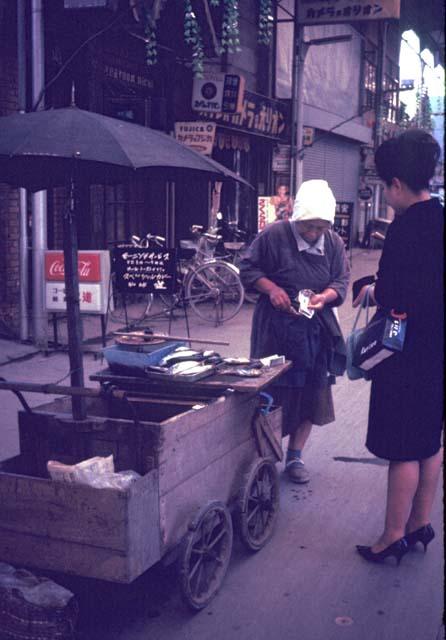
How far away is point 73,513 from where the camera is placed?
10.0 ft

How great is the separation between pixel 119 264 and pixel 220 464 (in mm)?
5873

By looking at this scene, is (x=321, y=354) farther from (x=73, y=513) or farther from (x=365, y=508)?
(x=73, y=513)

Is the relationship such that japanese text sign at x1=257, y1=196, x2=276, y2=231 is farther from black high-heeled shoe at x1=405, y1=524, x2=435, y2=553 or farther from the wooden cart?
black high-heeled shoe at x1=405, y1=524, x2=435, y2=553

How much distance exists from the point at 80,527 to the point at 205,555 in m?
0.77

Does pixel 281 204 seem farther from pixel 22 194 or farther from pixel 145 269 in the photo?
pixel 22 194

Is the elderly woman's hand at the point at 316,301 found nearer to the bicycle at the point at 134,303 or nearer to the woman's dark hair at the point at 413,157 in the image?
the woman's dark hair at the point at 413,157

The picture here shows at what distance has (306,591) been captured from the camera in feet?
12.2

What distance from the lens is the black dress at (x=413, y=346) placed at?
11.8 feet

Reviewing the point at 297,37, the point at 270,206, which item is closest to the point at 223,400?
the point at 270,206

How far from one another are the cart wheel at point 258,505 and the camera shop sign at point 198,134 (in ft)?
31.8

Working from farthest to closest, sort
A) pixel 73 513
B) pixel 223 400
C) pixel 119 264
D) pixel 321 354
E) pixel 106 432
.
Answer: pixel 119 264 → pixel 321 354 → pixel 223 400 → pixel 106 432 → pixel 73 513

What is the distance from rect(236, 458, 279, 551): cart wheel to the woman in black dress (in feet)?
2.05

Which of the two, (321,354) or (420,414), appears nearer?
(420,414)

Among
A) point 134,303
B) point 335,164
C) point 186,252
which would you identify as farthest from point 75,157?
point 335,164
